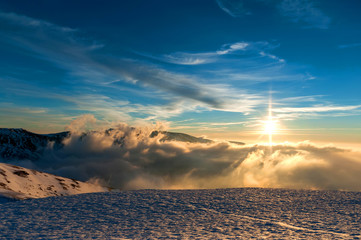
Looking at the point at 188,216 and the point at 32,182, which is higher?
the point at 188,216

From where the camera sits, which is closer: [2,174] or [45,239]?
[45,239]

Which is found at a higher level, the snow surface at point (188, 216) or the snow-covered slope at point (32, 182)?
the snow surface at point (188, 216)

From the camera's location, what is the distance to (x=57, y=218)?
11656 mm

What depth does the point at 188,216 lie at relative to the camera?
479 inches

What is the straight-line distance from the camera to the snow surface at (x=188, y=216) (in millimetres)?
9648

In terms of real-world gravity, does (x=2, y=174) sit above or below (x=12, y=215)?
below

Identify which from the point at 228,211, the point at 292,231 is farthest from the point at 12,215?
the point at 292,231

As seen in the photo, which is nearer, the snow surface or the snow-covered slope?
the snow surface

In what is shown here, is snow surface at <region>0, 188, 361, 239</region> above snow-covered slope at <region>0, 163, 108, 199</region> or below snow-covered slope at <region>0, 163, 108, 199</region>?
above

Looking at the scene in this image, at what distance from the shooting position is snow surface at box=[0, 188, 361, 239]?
31.7 ft

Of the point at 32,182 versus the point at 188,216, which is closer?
the point at 188,216

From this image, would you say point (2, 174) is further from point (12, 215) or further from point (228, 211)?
point (228, 211)

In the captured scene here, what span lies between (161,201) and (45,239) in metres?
7.37

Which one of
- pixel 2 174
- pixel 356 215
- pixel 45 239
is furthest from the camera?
pixel 2 174
